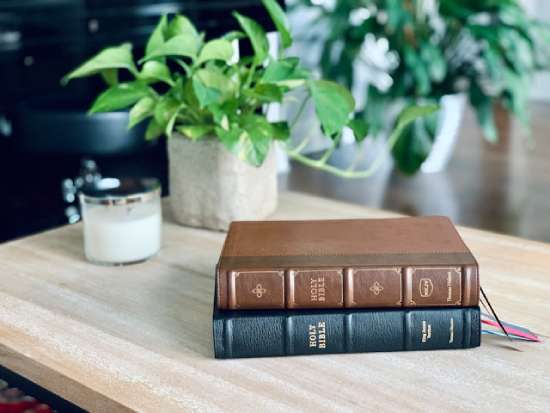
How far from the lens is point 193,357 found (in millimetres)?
788

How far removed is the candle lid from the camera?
3.31 feet

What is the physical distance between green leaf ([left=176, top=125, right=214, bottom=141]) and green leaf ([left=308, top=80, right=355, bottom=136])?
167mm

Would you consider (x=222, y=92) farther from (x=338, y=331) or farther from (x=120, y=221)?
(x=338, y=331)

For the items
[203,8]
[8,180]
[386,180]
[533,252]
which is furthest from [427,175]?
[533,252]

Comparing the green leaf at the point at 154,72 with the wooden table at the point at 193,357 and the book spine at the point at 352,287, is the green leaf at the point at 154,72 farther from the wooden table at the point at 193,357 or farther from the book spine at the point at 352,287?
the book spine at the point at 352,287

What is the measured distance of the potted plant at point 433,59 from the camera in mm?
2555

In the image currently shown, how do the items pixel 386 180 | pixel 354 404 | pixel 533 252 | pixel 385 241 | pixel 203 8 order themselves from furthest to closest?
pixel 386 180
pixel 203 8
pixel 533 252
pixel 385 241
pixel 354 404

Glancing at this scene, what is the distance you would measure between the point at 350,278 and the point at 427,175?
88.9 inches

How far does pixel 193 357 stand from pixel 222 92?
16.0 inches

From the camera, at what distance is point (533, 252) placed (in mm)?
1063

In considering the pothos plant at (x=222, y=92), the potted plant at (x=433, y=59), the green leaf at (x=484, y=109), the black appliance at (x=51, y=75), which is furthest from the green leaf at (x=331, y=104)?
the green leaf at (x=484, y=109)

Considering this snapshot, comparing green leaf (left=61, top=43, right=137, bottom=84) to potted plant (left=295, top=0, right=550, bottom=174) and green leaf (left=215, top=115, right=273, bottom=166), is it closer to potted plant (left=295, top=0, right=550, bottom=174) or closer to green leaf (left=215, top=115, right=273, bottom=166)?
green leaf (left=215, top=115, right=273, bottom=166)

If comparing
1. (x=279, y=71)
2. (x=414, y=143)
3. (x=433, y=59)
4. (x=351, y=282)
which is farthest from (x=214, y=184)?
(x=433, y=59)

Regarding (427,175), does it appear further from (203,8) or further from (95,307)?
(95,307)
